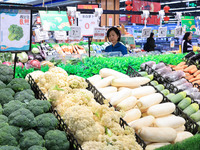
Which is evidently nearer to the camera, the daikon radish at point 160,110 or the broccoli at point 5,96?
the broccoli at point 5,96

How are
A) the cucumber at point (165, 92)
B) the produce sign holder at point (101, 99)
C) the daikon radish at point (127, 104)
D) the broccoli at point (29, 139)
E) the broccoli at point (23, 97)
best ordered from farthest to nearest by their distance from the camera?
the cucumber at point (165, 92)
the daikon radish at point (127, 104)
the broccoli at point (23, 97)
the produce sign holder at point (101, 99)
the broccoli at point (29, 139)

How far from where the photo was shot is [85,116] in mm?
1725

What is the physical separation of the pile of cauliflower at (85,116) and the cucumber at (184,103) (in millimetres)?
872

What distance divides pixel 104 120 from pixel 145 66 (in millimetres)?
1855

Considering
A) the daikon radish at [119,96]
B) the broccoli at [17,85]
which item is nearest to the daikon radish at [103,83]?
the daikon radish at [119,96]

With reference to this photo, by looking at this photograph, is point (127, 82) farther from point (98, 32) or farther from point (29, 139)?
point (98, 32)

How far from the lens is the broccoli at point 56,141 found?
1621mm

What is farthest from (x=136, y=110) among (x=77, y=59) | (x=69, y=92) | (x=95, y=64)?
(x=77, y=59)

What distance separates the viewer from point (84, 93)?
2211 millimetres

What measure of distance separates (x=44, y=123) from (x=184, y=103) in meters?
1.62

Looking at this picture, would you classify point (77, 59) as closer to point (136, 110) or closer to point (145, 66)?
point (145, 66)

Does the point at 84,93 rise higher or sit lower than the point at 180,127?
higher

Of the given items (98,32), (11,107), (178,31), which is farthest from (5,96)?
(178,31)

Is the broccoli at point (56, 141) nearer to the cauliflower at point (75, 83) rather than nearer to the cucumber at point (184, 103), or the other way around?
the cauliflower at point (75, 83)
